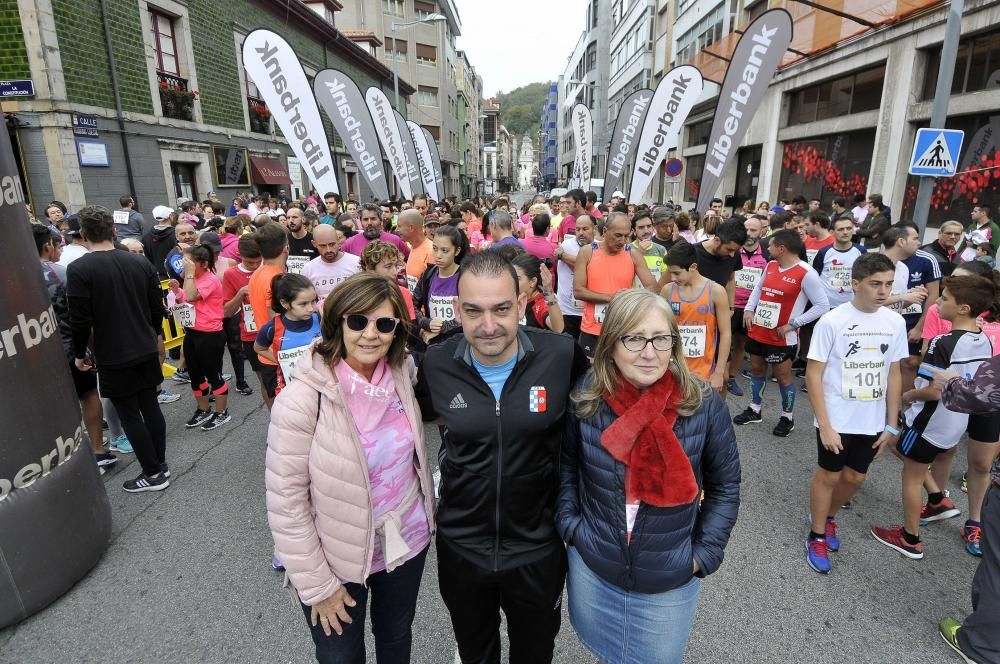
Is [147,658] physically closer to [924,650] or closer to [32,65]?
[924,650]

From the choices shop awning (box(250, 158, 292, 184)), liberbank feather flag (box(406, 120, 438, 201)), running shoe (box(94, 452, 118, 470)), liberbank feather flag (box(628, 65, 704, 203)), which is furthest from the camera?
shop awning (box(250, 158, 292, 184))

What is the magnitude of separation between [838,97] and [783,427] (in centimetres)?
1482

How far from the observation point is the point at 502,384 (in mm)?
1844

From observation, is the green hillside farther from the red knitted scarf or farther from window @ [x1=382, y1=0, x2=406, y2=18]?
the red knitted scarf

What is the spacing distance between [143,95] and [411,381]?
50.8ft

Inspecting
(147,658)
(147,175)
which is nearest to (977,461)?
(147,658)

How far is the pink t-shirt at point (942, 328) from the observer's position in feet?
10.6

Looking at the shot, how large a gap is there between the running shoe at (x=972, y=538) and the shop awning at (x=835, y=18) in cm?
1145

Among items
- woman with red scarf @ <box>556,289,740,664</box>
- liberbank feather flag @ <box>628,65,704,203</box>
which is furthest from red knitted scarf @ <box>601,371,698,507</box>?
liberbank feather flag @ <box>628,65,704,203</box>

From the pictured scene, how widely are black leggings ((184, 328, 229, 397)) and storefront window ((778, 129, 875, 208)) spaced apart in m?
15.7

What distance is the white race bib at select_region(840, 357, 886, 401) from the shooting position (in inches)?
120

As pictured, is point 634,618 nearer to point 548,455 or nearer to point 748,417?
point 548,455

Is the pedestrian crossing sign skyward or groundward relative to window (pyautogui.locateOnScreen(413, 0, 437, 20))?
groundward

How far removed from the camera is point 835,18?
1485 cm
